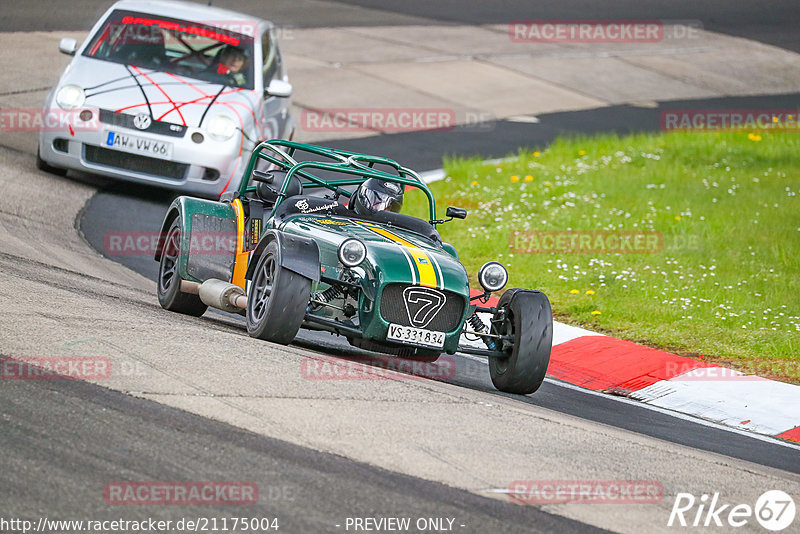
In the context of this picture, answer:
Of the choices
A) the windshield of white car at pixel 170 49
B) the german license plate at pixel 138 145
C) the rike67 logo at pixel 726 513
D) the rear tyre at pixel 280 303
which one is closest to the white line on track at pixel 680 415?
the rike67 logo at pixel 726 513

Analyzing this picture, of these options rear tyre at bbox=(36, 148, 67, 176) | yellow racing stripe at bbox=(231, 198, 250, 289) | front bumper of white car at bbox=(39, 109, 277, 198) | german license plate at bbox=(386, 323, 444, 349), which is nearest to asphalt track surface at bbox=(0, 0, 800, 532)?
german license plate at bbox=(386, 323, 444, 349)

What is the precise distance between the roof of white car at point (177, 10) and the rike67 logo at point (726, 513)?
940 cm

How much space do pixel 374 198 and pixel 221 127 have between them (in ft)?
13.2

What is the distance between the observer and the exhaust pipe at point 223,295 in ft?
27.2

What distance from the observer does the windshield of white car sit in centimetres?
1285

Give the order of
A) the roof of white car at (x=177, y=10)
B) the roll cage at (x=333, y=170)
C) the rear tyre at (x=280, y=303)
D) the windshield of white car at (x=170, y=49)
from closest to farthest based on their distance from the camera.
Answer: the rear tyre at (x=280, y=303) → the roll cage at (x=333, y=170) → the windshield of white car at (x=170, y=49) → the roof of white car at (x=177, y=10)

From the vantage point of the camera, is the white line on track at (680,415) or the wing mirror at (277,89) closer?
the white line on track at (680,415)

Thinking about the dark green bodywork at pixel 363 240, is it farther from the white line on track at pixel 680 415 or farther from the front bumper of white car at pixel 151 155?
the front bumper of white car at pixel 151 155

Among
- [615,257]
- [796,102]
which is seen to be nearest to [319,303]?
[615,257]

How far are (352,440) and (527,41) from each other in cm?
2254

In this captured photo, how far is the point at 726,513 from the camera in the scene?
573cm

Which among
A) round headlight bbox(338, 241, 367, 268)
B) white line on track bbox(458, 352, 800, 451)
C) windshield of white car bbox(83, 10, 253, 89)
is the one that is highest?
windshield of white car bbox(83, 10, 253, 89)

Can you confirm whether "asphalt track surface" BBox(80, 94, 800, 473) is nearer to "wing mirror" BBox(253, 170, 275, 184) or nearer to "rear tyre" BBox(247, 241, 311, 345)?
"rear tyre" BBox(247, 241, 311, 345)

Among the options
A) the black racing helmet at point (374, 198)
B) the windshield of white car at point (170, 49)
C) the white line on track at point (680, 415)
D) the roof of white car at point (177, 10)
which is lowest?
the white line on track at point (680, 415)
